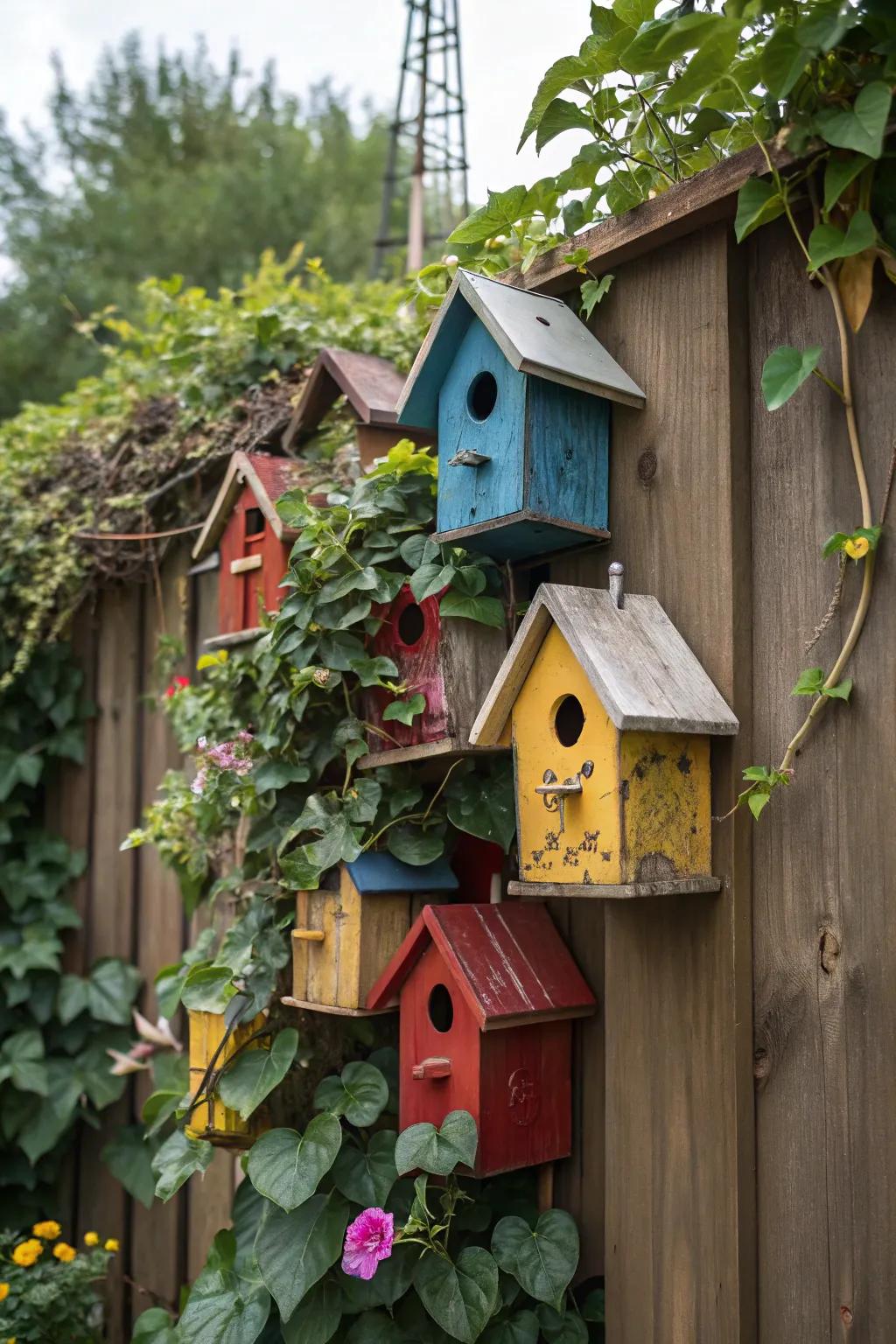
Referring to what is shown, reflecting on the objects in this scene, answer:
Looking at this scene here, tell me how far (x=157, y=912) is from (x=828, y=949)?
2.18 meters

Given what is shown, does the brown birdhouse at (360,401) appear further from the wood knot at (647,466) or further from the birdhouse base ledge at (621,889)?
the birdhouse base ledge at (621,889)

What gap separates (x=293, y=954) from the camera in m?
2.10

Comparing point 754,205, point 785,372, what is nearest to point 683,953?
point 785,372

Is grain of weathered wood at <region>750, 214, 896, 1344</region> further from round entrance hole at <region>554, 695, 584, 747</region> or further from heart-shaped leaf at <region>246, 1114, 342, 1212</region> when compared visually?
heart-shaped leaf at <region>246, 1114, 342, 1212</region>

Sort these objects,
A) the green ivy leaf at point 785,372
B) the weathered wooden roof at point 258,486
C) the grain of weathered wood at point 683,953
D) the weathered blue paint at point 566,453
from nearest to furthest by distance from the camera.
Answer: the green ivy leaf at point 785,372, the grain of weathered wood at point 683,953, the weathered blue paint at point 566,453, the weathered wooden roof at point 258,486

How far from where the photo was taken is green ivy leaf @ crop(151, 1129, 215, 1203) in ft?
6.68

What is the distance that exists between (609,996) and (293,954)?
2.09 ft

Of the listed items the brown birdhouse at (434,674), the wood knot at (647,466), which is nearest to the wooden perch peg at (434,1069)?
the brown birdhouse at (434,674)

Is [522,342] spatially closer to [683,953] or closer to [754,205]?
[754,205]

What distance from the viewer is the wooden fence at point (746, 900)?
1.46m

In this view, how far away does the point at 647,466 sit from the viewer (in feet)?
5.82

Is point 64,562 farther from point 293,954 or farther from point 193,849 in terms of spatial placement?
point 293,954

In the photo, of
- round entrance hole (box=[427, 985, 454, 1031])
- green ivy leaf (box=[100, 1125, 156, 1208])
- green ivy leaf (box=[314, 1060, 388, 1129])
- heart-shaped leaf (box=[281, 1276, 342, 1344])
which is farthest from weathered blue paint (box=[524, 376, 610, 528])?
green ivy leaf (box=[100, 1125, 156, 1208])

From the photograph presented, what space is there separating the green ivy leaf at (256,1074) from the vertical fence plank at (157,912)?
1127 mm
